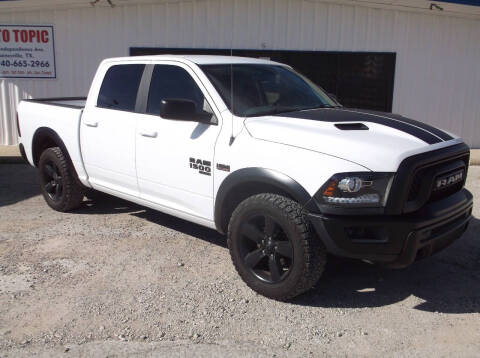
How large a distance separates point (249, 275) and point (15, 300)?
1867 millimetres

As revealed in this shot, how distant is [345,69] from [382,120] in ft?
22.4

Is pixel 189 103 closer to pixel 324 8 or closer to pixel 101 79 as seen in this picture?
pixel 101 79

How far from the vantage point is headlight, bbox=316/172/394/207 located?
3.36 metres

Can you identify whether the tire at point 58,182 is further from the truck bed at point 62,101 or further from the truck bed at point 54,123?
the truck bed at point 62,101

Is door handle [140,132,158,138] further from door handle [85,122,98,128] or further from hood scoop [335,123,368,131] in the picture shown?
hood scoop [335,123,368,131]

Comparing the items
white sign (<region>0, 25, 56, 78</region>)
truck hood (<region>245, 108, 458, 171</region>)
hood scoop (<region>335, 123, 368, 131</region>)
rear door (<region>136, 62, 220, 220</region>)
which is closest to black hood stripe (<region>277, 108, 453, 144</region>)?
truck hood (<region>245, 108, 458, 171</region>)

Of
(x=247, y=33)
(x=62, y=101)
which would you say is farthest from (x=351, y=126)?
(x=247, y=33)

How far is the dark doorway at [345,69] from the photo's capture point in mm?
10266

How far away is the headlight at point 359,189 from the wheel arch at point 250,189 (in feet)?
0.64

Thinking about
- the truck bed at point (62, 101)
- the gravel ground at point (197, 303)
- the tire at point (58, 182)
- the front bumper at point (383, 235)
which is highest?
Answer: the truck bed at point (62, 101)

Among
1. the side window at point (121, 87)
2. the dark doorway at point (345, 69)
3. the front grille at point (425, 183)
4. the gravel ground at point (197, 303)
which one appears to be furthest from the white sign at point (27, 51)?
the front grille at point (425, 183)

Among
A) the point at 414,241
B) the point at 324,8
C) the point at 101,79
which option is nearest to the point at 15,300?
the point at 101,79

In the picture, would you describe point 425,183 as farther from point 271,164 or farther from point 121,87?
point 121,87

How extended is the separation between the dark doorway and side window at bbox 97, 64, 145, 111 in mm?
4885
